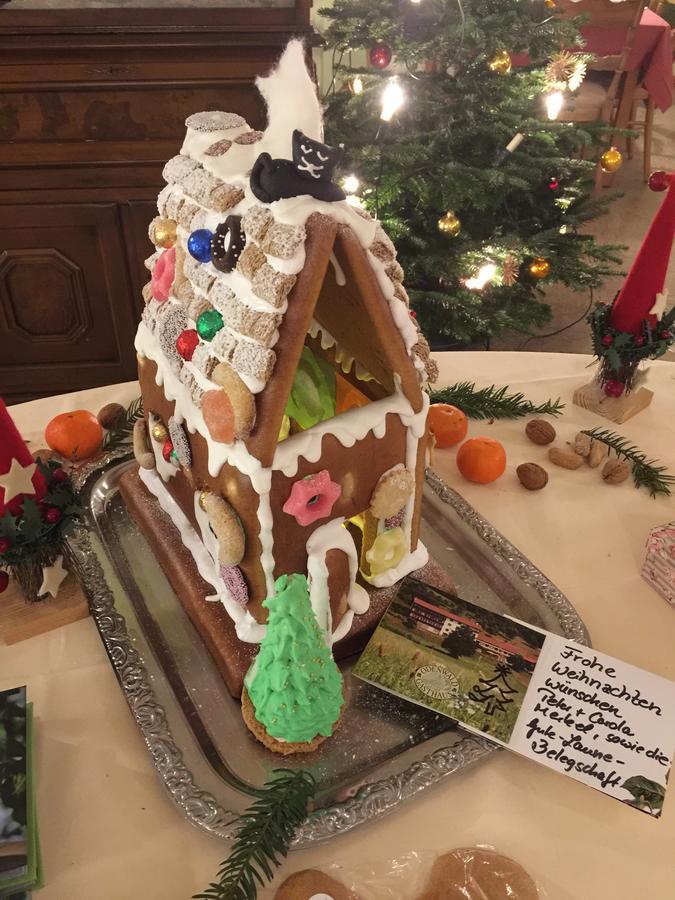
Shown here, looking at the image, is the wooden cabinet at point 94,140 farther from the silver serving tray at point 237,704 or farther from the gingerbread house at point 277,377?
the silver serving tray at point 237,704

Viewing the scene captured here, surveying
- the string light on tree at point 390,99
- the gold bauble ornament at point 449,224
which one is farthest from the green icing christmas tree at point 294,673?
the gold bauble ornament at point 449,224

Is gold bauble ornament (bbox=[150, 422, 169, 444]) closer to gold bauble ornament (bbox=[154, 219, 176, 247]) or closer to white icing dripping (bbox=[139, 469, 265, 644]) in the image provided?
white icing dripping (bbox=[139, 469, 265, 644])

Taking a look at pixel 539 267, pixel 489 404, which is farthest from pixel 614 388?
pixel 539 267

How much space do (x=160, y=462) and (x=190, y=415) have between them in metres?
0.27

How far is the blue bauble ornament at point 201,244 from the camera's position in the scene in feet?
2.95

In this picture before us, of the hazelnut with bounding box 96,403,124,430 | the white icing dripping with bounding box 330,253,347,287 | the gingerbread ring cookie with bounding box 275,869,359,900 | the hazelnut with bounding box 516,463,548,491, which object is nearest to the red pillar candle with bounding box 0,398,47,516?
the hazelnut with bounding box 96,403,124,430

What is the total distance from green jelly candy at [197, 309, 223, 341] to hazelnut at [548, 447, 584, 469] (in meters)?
0.81

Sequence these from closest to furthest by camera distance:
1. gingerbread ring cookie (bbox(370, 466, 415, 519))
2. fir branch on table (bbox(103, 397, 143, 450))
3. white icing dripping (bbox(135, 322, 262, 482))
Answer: white icing dripping (bbox(135, 322, 262, 482)) → gingerbread ring cookie (bbox(370, 466, 415, 519)) → fir branch on table (bbox(103, 397, 143, 450))

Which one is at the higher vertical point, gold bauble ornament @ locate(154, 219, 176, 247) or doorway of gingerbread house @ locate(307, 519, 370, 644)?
gold bauble ornament @ locate(154, 219, 176, 247)

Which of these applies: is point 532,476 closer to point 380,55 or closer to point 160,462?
point 160,462

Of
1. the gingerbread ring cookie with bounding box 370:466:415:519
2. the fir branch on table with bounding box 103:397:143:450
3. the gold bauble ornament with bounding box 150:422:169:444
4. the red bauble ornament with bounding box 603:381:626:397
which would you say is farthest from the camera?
the red bauble ornament with bounding box 603:381:626:397

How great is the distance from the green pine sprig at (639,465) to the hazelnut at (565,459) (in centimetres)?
7

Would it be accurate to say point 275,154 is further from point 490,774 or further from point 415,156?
point 415,156

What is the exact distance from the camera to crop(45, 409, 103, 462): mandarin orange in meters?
1.39
